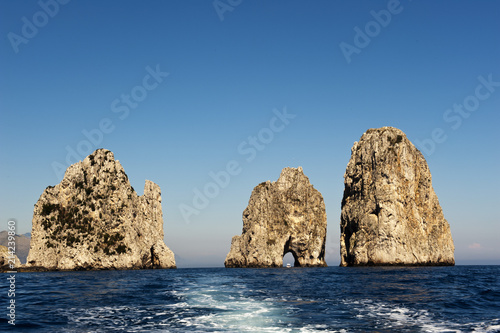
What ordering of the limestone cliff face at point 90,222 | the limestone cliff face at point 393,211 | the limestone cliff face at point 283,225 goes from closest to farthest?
the limestone cliff face at point 90,222, the limestone cliff face at point 393,211, the limestone cliff face at point 283,225

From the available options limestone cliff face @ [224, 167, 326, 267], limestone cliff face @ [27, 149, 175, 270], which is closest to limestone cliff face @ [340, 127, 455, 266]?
limestone cliff face @ [224, 167, 326, 267]

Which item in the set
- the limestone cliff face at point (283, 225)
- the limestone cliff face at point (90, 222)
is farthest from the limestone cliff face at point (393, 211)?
the limestone cliff face at point (90, 222)

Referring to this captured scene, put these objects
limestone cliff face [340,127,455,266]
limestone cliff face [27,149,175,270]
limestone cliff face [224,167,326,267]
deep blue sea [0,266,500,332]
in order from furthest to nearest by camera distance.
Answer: limestone cliff face [224,167,326,267]
limestone cliff face [340,127,455,266]
limestone cliff face [27,149,175,270]
deep blue sea [0,266,500,332]

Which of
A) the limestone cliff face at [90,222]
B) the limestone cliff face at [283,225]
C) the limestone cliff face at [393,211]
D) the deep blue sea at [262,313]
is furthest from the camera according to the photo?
the limestone cliff face at [283,225]

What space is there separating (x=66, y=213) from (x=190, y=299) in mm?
101595

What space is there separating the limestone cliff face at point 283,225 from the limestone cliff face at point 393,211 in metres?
12.6

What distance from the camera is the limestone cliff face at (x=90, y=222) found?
4454 inches

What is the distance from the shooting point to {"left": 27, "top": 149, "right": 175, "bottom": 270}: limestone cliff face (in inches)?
4454

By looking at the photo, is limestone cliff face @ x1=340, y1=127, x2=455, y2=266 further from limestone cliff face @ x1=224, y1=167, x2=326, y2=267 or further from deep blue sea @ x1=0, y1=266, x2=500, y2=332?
deep blue sea @ x1=0, y1=266, x2=500, y2=332

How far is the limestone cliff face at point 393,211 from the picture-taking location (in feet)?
402

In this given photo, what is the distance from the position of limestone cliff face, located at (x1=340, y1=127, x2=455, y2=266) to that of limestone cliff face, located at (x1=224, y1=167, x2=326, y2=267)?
41.3 feet

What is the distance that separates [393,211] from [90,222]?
9522 cm

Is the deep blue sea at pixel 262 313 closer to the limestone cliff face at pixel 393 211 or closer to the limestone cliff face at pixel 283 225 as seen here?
the limestone cliff face at pixel 393 211

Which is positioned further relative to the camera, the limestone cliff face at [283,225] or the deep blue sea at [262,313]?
the limestone cliff face at [283,225]
